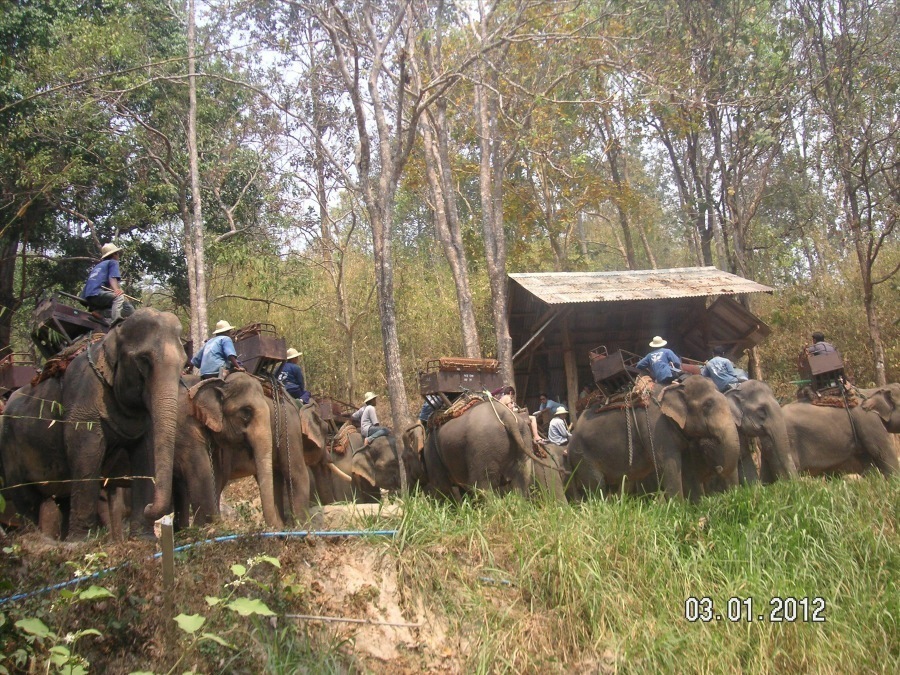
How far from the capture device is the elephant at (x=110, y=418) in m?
6.68

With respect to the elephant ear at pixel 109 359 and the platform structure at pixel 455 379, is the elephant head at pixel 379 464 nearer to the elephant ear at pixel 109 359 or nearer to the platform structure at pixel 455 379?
the platform structure at pixel 455 379

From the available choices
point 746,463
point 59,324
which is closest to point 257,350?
point 59,324

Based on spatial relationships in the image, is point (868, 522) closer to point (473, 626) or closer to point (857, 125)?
point (473, 626)

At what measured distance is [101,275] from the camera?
7906 mm

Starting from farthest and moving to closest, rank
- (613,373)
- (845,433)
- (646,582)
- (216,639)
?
(845,433) → (613,373) → (646,582) → (216,639)

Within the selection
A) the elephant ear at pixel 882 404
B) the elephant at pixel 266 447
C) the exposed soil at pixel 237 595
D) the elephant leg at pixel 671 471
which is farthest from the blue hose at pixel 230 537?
the elephant ear at pixel 882 404

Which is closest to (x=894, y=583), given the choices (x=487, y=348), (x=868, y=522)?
(x=868, y=522)

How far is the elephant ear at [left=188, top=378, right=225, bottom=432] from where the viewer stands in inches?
322

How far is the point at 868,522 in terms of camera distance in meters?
7.78

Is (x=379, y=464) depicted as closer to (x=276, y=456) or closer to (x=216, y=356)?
(x=276, y=456)

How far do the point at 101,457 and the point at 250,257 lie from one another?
13.7 meters

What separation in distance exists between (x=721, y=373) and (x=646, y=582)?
6.11 meters

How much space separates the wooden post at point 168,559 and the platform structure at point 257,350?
4.82 meters

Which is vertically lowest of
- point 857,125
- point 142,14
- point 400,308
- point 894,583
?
point 894,583
